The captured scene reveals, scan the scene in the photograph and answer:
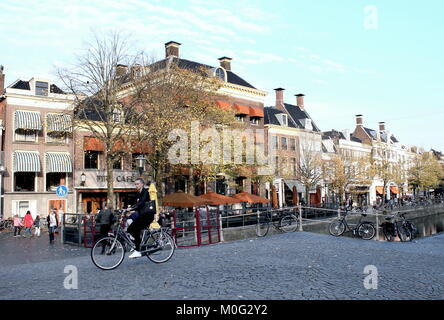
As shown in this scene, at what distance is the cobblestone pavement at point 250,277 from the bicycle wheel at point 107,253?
8.7 inches

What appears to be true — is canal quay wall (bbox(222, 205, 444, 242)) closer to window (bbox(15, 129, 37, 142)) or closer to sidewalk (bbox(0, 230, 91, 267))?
sidewalk (bbox(0, 230, 91, 267))

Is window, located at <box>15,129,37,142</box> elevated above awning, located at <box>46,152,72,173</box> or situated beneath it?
elevated above

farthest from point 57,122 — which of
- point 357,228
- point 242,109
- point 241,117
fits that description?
point 357,228

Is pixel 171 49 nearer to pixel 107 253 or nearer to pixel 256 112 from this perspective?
pixel 256 112

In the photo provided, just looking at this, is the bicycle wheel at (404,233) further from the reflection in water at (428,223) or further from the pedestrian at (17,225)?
the pedestrian at (17,225)

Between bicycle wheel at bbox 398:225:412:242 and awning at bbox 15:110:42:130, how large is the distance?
25350mm

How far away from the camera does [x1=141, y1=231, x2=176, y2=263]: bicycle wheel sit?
33.1 feet

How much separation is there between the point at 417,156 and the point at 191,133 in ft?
203

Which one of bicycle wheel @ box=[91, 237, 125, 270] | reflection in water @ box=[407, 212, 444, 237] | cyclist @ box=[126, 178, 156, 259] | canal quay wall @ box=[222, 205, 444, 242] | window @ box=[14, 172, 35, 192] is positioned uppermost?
window @ box=[14, 172, 35, 192]

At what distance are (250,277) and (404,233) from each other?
15.0 m

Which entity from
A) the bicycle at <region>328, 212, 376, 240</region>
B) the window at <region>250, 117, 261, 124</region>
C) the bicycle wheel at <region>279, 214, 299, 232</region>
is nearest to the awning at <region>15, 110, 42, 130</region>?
the bicycle wheel at <region>279, 214, 299, 232</region>

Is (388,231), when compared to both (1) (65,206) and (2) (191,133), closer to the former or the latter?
(2) (191,133)

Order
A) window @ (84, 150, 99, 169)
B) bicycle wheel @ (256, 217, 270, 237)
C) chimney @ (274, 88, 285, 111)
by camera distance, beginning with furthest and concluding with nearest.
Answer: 1. chimney @ (274, 88, 285, 111)
2. window @ (84, 150, 99, 169)
3. bicycle wheel @ (256, 217, 270, 237)

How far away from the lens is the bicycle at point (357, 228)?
760 inches
